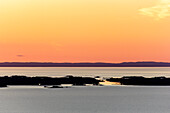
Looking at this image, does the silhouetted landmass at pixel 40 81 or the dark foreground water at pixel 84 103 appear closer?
the dark foreground water at pixel 84 103

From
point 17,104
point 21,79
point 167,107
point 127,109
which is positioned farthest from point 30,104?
point 21,79

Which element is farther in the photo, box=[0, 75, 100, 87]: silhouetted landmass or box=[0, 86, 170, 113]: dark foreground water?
box=[0, 75, 100, 87]: silhouetted landmass

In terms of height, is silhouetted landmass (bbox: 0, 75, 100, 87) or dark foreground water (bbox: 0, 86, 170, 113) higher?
silhouetted landmass (bbox: 0, 75, 100, 87)

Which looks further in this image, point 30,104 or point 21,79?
A: point 21,79

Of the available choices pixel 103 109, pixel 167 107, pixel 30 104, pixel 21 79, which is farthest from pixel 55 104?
pixel 21 79

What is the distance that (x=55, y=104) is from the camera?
77.9 meters

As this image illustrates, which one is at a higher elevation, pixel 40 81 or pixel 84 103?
pixel 40 81

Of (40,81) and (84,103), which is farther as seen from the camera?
(40,81)

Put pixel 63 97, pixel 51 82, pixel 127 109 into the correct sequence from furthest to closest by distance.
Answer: pixel 51 82, pixel 63 97, pixel 127 109

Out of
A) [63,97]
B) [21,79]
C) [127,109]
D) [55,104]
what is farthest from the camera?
[21,79]

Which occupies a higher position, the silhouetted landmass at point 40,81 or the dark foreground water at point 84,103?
the silhouetted landmass at point 40,81

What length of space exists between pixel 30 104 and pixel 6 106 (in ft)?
18.0

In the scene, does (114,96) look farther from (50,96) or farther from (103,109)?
(103,109)

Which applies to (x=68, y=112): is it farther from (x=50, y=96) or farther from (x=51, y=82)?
(x=51, y=82)
